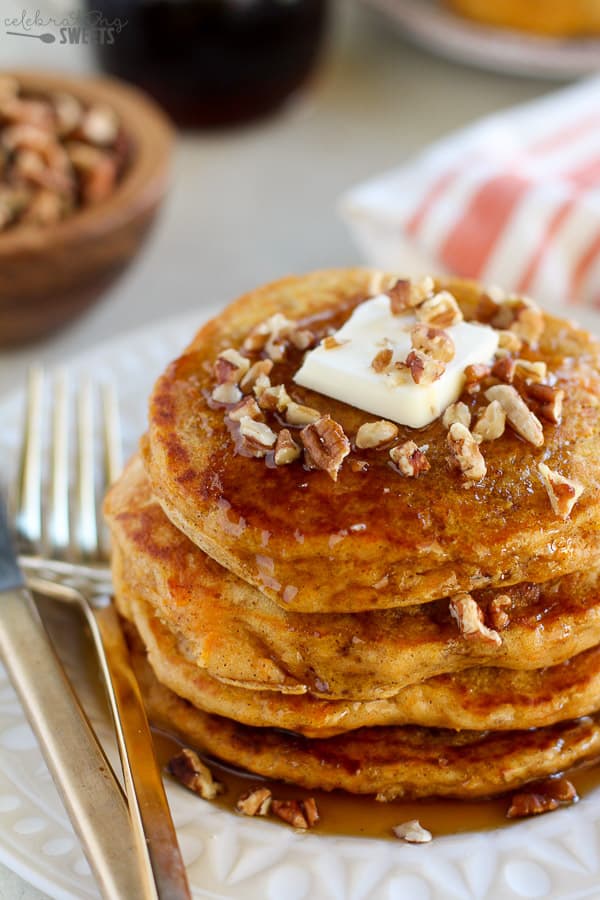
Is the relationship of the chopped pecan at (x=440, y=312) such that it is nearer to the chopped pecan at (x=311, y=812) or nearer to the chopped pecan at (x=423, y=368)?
the chopped pecan at (x=423, y=368)

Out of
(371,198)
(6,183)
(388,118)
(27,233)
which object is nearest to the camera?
(27,233)

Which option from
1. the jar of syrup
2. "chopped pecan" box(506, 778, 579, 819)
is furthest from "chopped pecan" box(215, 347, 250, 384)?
the jar of syrup

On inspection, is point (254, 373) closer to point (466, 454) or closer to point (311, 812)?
point (466, 454)

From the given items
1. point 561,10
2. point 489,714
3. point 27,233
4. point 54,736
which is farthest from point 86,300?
point 561,10

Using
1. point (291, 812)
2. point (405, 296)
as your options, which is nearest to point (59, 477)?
point (405, 296)

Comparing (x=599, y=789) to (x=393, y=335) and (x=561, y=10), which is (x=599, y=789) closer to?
(x=393, y=335)

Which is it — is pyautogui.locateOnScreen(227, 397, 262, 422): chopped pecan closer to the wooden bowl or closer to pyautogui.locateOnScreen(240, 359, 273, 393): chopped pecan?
pyautogui.locateOnScreen(240, 359, 273, 393): chopped pecan
